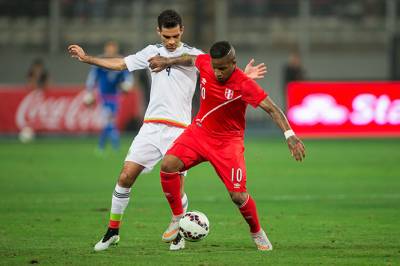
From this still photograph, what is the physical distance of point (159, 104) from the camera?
949 cm

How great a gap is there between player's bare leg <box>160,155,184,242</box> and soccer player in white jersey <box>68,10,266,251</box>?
19 cm

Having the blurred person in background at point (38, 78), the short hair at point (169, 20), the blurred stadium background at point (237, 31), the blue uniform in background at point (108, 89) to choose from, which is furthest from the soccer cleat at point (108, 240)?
the blurred stadium background at point (237, 31)

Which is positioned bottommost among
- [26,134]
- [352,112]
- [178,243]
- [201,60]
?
[26,134]

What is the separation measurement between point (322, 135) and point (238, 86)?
49.4 feet

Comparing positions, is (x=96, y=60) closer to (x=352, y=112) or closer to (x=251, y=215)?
(x=251, y=215)

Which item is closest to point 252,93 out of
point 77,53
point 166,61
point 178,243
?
point 166,61

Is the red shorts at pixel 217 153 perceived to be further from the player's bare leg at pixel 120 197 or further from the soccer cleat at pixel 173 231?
the soccer cleat at pixel 173 231

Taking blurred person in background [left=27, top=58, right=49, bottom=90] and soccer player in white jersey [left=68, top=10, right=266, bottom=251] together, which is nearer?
soccer player in white jersey [left=68, top=10, right=266, bottom=251]

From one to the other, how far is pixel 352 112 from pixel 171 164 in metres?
14.9

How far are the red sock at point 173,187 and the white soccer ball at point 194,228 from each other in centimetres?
28

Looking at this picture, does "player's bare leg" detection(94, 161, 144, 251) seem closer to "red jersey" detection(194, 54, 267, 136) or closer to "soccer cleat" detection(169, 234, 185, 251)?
"soccer cleat" detection(169, 234, 185, 251)

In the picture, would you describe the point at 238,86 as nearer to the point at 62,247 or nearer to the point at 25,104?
the point at 62,247

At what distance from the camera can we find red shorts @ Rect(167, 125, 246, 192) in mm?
8875

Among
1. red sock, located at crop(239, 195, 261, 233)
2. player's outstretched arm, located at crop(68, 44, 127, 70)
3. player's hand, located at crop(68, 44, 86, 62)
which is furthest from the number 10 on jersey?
player's hand, located at crop(68, 44, 86, 62)
